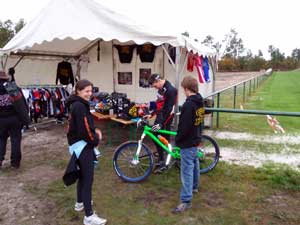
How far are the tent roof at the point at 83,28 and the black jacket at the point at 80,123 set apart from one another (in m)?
2.81

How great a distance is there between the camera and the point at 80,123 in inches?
122

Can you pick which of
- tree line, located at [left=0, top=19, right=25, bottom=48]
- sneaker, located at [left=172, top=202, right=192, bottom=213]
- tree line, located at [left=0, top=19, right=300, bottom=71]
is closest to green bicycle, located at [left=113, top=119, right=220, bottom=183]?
sneaker, located at [left=172, top=202, right=192, bottom=213]

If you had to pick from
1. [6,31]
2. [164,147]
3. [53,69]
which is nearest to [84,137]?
[164,147]

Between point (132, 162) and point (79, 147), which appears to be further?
point (132, 162)

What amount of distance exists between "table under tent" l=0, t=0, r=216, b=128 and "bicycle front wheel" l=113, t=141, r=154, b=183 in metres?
1.57

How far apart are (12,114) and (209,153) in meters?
3.21

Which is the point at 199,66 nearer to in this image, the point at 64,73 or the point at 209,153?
the point at 209,153

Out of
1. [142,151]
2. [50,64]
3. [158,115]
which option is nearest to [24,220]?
[142,151]

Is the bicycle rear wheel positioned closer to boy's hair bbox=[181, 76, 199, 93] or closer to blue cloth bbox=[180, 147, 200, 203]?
blue cloth bbox=[180, 147, 200, 203]

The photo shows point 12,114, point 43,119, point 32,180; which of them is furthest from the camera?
point 43,119

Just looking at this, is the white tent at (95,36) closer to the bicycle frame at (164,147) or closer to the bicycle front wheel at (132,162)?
the bicycle frame at (164,147)

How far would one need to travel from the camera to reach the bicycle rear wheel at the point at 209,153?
487cm

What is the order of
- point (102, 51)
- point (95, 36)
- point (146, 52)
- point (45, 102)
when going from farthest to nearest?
point (102, 51) < point (146, 52) < point (45, 102) < point (95, 36)

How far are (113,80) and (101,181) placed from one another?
5029 mm
